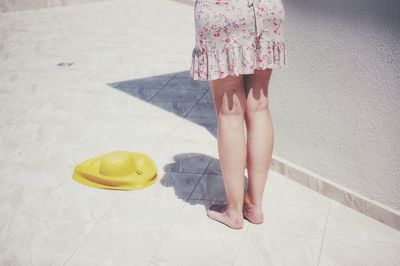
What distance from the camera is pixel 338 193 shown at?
3.08 metres

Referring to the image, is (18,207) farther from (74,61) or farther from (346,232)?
(74,61)

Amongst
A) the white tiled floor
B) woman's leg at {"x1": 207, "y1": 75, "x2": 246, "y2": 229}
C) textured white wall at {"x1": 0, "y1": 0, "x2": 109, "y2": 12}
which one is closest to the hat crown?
the white tiled floor

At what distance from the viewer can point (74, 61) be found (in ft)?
21.7

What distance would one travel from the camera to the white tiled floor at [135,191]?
272 cm

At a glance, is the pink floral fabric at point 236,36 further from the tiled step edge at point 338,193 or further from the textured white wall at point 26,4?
the textured white wall at point 26,4

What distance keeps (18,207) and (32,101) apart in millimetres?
2194

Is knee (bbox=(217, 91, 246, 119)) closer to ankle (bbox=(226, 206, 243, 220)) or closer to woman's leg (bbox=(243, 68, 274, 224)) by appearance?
woman's leg (bbox=(243, 68, 274, 224))

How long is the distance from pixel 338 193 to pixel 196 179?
3.47ft

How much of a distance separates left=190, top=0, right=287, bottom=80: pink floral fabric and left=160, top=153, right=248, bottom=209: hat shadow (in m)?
1.11

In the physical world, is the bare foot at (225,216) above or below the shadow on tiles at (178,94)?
above

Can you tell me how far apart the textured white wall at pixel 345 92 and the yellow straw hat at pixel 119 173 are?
1.12m

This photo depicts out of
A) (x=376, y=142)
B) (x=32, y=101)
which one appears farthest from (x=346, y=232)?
(x=32, y=101)

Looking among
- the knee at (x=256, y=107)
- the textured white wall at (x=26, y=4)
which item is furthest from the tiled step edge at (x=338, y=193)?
the textured white wall at (x=26, y=4)

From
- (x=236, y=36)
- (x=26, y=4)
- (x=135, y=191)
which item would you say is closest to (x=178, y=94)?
(x=135, y=191)
